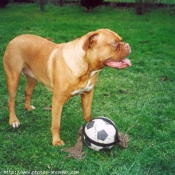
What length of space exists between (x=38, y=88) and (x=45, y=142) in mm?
2002

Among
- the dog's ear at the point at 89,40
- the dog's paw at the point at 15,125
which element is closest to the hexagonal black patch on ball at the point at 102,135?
the dog's ear at the point at 89,40

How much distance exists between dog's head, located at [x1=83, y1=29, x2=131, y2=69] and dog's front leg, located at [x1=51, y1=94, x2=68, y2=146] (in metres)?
0.64

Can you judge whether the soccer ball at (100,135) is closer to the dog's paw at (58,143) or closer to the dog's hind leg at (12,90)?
the dog's paw at (58,143)

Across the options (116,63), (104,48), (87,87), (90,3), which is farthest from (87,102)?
(90,3)

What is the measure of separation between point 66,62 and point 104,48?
0.50 metres

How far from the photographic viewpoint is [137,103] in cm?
518

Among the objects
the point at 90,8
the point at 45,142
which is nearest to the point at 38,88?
the point at 45,142

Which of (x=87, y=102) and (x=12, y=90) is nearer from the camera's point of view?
(x=87, y=102)

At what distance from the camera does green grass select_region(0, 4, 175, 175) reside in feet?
11.5

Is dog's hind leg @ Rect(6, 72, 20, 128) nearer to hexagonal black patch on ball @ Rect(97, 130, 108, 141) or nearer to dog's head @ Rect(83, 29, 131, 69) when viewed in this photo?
dog's head @ Rect(83, 29, 131, 69)

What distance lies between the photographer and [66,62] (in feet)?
12.0

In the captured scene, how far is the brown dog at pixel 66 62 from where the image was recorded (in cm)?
354

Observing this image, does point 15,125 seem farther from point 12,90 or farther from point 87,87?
point 87,87

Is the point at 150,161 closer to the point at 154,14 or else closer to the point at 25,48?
the point at 25,48
